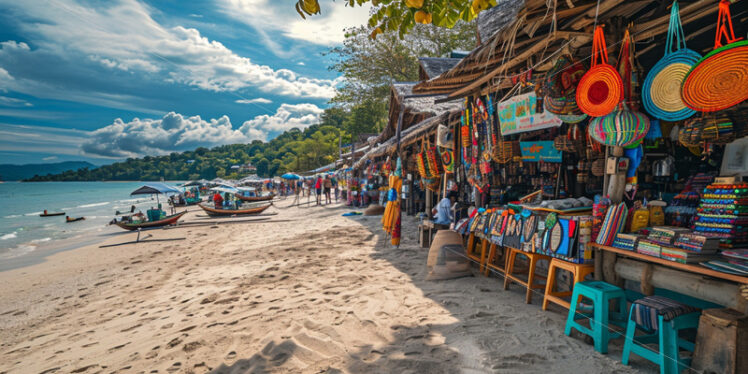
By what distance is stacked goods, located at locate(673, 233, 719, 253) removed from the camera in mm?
2330

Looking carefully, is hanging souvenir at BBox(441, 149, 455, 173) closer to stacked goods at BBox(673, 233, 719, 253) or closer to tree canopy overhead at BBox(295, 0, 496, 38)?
tree canopy overhead at BBox(295, 0, 496, 38)

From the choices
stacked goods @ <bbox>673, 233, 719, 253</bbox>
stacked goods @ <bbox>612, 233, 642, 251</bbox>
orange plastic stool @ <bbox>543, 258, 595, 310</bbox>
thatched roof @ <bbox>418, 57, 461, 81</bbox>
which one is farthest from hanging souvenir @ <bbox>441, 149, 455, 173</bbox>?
thatched roof @ <bbox>418, 57, 461, 81</bbox>

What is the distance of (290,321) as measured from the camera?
3891mm

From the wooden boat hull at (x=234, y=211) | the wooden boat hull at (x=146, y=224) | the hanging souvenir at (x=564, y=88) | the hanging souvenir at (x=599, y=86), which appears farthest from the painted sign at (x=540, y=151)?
the wooden boat hull at (x=234, y=211)

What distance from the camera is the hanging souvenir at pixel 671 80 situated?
253 centimetres

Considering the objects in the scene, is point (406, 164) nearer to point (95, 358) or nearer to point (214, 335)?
point (214, 335)

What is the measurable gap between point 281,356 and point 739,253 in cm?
376

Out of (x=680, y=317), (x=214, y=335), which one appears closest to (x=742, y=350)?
(x=680, y=317)

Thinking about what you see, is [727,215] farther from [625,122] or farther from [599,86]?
[599,86]

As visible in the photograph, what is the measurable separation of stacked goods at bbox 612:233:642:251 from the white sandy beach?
0.95m


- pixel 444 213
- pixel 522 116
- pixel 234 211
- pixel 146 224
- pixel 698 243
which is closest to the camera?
pixel 698 243

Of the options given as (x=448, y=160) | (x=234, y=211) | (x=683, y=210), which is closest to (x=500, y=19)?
(x=448, y=160)

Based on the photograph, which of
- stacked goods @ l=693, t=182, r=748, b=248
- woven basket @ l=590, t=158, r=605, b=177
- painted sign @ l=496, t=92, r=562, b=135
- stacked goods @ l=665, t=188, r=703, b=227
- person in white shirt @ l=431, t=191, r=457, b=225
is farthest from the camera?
person in white shirt @ l=431, t=191, r=457, b=225

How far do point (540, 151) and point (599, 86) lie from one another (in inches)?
65.8
